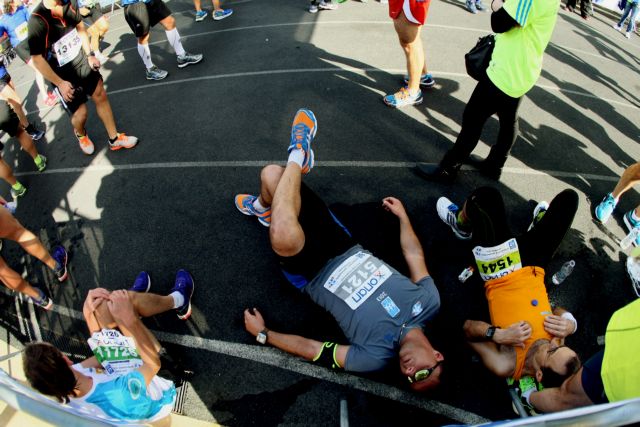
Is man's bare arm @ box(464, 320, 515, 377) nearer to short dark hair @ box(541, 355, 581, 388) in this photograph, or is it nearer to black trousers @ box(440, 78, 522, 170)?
short dark hair @ box(541, 355, 581, 388)

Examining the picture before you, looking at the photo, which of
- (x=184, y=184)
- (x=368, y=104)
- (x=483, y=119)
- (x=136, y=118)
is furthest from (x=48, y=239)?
(x=483, y=119)

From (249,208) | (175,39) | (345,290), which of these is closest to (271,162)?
(249,208)

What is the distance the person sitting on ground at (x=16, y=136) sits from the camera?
158 inches

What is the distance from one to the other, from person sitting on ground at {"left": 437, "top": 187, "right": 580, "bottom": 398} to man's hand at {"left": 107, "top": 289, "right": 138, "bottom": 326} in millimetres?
2415

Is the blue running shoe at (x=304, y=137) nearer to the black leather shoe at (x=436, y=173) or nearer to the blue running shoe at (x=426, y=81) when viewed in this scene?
the black leather shoe at (x=436, y=173)

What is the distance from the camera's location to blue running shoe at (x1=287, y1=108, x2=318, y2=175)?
2.95 m

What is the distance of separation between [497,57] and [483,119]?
21.1 inches

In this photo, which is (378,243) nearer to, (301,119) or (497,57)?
(301,119)

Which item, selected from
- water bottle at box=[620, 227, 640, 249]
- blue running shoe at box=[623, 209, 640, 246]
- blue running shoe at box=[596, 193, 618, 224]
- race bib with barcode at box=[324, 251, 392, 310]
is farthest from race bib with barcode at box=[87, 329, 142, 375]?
blue running shoe at box=[623, 209, 640, 246]

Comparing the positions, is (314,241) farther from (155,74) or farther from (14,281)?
(155,74)

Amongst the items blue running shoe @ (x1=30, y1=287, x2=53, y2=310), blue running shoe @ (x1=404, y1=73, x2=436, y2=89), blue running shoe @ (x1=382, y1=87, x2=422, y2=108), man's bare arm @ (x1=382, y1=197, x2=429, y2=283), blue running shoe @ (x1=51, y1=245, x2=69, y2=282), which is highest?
blue running shoe @ (x1=404, y1=73, x2=436, y2=89)

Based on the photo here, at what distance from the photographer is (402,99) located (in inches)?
191

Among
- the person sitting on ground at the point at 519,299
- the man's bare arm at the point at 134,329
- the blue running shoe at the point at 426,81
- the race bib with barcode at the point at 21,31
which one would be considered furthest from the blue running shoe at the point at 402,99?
the race bib with barcode at the point at 21,31

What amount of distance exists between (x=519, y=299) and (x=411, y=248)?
0.86m
